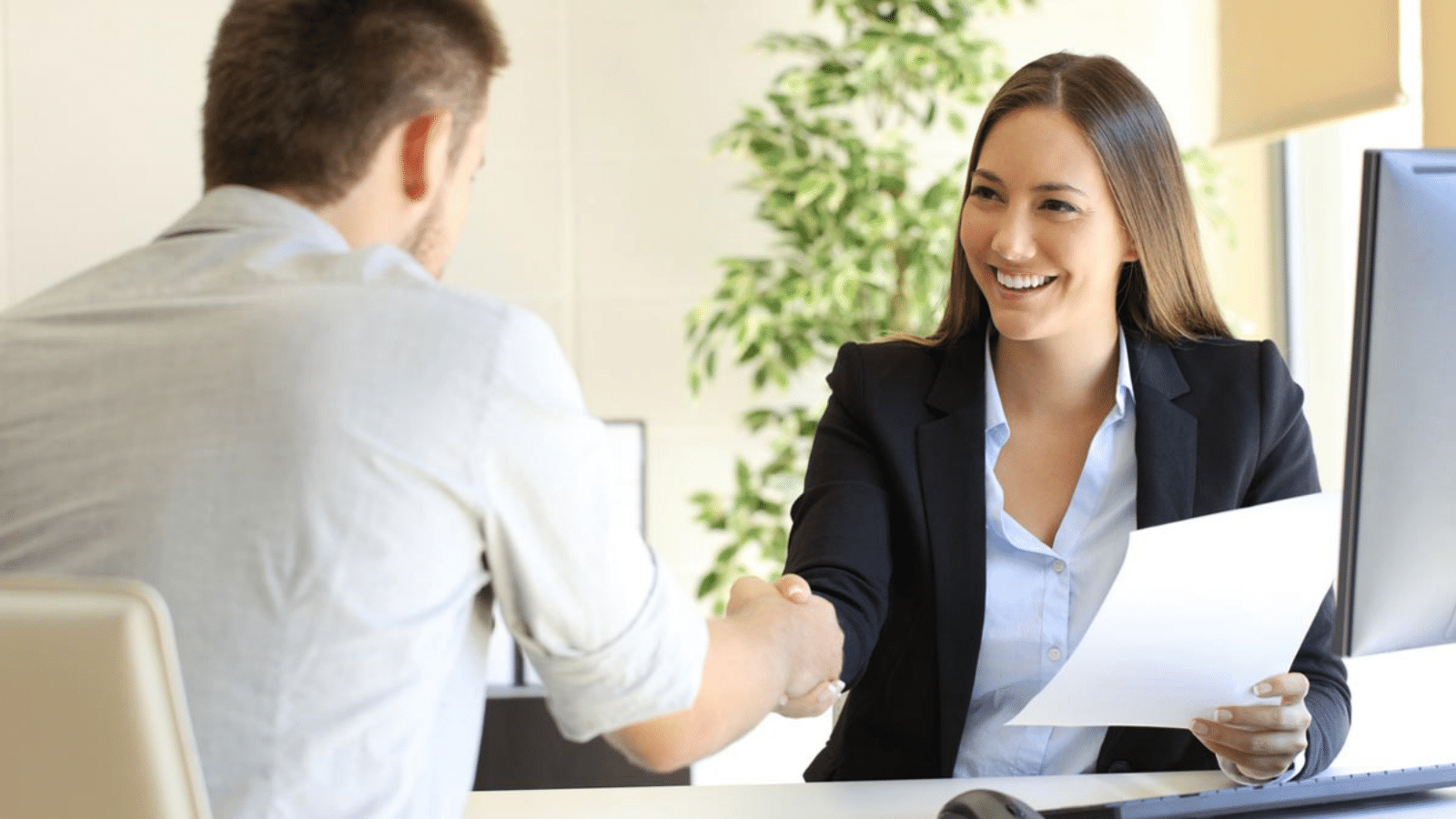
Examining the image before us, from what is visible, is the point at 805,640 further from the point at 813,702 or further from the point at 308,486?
the point at 308,486

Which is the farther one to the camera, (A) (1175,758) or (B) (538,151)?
(B) (538,151)

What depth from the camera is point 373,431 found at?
36.3 inches

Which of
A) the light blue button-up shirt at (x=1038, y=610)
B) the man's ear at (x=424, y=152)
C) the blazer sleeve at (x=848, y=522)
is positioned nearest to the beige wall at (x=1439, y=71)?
the light blue button-up shirt at (x=1038, y=610)

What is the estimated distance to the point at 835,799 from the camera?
1471 mm

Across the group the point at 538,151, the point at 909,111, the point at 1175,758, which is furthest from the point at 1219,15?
the point at 1175,758

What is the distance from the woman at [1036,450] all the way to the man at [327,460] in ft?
2.33

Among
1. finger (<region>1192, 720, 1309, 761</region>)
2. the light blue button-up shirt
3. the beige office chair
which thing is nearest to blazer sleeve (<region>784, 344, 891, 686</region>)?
the light blue button-up shirt

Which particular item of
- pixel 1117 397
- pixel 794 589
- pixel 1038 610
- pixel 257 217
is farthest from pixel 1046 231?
pixel 257 217

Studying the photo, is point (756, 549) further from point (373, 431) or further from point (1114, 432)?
point (373, 431)

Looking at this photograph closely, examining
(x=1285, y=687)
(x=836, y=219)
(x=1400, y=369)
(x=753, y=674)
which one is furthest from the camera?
(x=836, y=219)

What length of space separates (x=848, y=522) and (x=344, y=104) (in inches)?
35.9

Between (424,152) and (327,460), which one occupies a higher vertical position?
(424,152)

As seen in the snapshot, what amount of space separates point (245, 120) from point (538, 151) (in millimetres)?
2972

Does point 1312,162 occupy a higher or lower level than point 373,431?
higher
